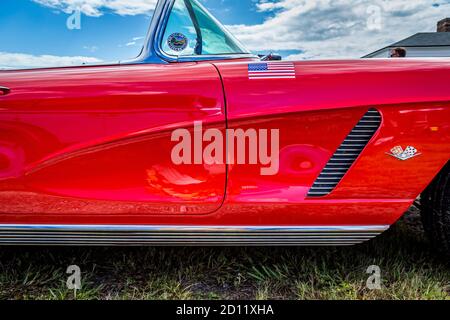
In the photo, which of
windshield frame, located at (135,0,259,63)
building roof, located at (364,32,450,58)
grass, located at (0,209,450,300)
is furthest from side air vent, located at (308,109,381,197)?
building roof, located at (364,32,450,58)

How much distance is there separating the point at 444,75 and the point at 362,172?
487 mm

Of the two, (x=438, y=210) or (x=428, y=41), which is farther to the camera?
(x=428, y=41)

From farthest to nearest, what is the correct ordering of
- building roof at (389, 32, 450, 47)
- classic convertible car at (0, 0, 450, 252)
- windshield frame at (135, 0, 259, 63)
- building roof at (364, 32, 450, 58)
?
A: building roof at (389, 32, 450, 47), building roof at (364, 32, 450, 58), windshield frame at (135, 0, 259, 63), classic convertible car at (0, 0, 450, 252)

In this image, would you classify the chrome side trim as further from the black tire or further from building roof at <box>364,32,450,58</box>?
building roof at <box>364,32,450,58</box>

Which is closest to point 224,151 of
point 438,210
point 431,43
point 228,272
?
point 228,272

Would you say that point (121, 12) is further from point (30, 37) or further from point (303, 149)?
point (303, 149)

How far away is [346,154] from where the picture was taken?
4.33 ft

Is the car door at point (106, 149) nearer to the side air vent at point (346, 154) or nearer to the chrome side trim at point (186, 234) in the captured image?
the chrome side trim at point (186, 234)

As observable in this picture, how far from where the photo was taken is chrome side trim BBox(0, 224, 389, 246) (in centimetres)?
138

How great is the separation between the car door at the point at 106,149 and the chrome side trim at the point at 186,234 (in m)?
0.08

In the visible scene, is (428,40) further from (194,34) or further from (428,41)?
(194,34)

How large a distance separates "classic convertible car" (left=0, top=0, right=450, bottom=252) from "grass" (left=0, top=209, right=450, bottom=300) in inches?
11.9

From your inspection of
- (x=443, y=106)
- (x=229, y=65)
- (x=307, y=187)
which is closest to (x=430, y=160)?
(x=443, y=106)

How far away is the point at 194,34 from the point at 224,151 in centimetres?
76
